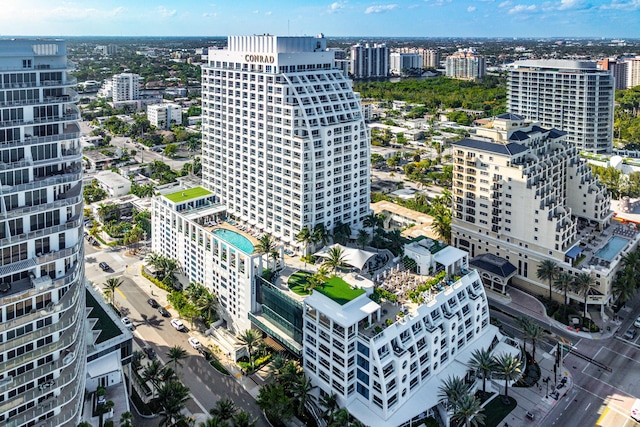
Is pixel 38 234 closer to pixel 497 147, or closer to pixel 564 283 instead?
pixel 564 283

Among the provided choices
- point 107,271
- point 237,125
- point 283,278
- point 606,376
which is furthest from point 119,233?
point 606,376

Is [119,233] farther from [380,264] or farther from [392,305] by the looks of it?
[392,305]

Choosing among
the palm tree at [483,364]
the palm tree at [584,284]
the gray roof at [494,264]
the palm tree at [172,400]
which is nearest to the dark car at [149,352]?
the palm tree at [172,400]

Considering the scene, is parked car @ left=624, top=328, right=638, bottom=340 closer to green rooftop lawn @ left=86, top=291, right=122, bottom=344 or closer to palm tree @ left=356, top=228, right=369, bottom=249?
palm tree @ left=356, top=228, right=369, bottom=249

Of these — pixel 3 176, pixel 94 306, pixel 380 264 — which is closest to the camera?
pixel 3 176

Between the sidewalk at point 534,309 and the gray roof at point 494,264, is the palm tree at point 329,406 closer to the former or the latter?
the sidewalk at point 534,309

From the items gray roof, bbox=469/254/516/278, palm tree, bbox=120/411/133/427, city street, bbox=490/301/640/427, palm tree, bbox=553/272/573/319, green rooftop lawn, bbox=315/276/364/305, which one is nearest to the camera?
palm tree, bbox=120/411/133/427

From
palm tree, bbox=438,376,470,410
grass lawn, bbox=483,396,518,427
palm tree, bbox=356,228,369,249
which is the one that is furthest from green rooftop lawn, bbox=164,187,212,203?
grass lawn, bbox=483,396,518,427
